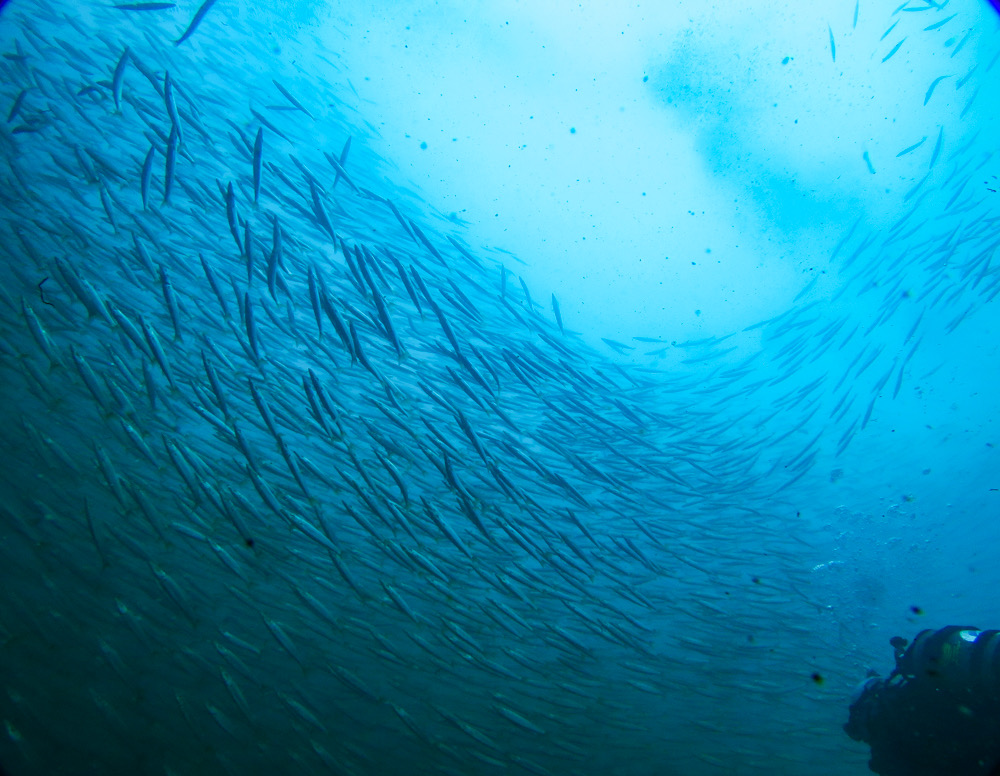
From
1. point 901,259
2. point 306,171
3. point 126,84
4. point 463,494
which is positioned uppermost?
point 901,259

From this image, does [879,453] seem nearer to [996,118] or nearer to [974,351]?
[974,351]

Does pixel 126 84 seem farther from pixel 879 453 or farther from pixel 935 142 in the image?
pixel 879 453

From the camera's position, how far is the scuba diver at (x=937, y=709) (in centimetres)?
359

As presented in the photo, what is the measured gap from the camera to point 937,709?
153 inches

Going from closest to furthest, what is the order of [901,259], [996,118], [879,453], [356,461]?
1. [356,461]
2. [996,118]
3. [901,259]
4. [879,453]

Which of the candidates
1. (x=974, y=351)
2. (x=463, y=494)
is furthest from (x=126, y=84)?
Result: (x=974, y=351)

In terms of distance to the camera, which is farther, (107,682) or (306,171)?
(107,682)

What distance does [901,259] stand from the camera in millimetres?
9781

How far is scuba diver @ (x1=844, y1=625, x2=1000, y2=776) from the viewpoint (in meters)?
3.59

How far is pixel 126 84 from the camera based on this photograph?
23.3 feet

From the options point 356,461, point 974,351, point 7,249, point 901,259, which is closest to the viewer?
point 356,461

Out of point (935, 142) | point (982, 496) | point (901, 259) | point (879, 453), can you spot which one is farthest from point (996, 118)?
point (982, 496)

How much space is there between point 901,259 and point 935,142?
7.78 feet

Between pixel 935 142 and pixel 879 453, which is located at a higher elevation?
pixel 935 142
